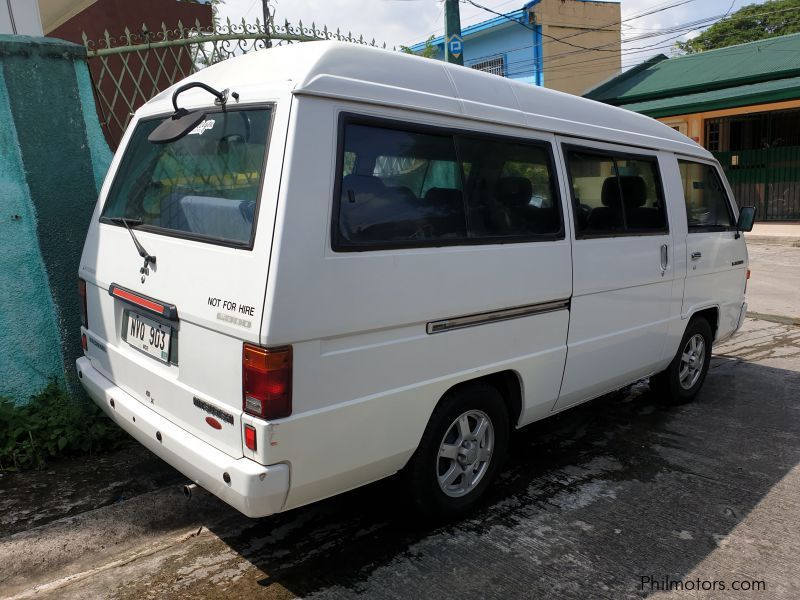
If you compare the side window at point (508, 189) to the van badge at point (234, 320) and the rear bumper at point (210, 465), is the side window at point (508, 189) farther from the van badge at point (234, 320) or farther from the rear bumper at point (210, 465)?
the rear bumper at point (210, 465)

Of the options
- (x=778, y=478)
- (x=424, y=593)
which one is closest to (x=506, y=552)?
(x=424, y=593)

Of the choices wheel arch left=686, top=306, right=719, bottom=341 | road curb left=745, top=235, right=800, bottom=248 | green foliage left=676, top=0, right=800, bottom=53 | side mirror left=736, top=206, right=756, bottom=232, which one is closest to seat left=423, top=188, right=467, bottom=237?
wheel arch left=686, top=306, right=719, bottom=341

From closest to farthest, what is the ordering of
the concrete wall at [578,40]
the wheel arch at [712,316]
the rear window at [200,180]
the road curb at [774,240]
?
the rear window at [200,180] < the wheel arch at [712,316] < the road curb at [774,240] < the concrete wall at [578,40]

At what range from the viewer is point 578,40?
2766cm

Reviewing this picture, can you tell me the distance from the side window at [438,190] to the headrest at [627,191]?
56 centimetres

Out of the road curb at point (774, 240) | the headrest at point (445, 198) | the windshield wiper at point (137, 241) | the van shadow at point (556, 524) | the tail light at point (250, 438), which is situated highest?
the headrest at point (445, 198)

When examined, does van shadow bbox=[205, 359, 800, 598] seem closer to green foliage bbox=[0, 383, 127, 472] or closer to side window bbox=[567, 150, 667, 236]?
green foliage bbox=[0, 383, 127, 472]

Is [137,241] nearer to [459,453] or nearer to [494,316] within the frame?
[494,316]

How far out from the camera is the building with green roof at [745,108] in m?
17.9

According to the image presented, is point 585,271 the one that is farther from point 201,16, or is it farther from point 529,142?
point 201,16

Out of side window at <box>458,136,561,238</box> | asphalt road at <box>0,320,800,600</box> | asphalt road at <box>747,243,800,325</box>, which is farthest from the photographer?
asphalt road at <box>747,243,800,325</box>

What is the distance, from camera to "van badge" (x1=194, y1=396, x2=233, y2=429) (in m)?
2.54

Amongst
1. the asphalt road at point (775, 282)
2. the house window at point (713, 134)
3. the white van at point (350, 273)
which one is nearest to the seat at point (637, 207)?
the white van at point (350, 273)

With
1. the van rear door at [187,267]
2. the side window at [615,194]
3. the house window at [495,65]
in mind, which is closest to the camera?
the van rear door at [187,267]
